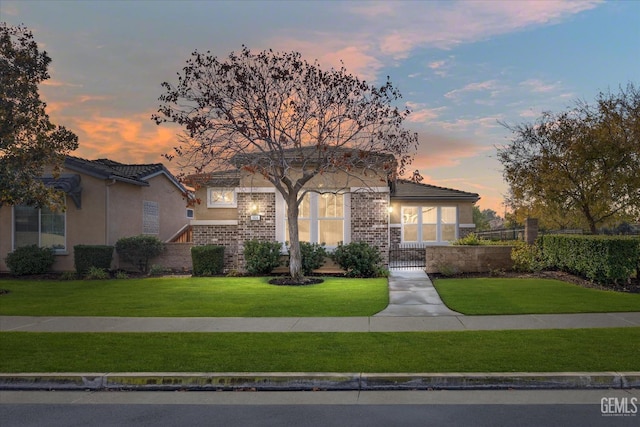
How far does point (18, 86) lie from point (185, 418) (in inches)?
539

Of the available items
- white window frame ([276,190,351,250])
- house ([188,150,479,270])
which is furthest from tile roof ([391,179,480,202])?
white window frame ([276,190,351,250])

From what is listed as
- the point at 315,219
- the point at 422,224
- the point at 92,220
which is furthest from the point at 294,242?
the point at 422,224

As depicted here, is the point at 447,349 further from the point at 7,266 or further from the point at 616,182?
the point at 7,266

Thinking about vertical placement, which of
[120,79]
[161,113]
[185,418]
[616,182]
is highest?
[120,79]

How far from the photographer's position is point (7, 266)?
800 inches

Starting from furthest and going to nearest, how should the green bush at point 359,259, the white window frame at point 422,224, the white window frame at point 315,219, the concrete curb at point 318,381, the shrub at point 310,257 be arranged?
1. the white window frame at point 422,224
2. the white window frame at point 315,219
3. the shrub at point 310,257
4. the green bush at point 359,259
5. the concrete curb at point 318,381

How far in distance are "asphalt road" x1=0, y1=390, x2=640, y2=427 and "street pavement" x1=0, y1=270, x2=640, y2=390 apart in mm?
159

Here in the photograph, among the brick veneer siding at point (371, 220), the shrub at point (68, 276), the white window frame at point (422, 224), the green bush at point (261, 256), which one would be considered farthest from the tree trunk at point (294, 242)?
the white window frame at point (422, 224)

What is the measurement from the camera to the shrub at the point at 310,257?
1756 centimetres

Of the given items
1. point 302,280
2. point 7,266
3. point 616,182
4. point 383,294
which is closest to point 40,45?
point 7,266

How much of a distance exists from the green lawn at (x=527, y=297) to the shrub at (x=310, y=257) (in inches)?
162

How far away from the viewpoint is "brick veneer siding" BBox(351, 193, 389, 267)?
61.2 feet

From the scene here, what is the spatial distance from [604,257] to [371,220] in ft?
24.4

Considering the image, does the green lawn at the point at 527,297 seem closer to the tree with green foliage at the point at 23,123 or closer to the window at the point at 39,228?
the tree with green foliage at the point at 23,123
